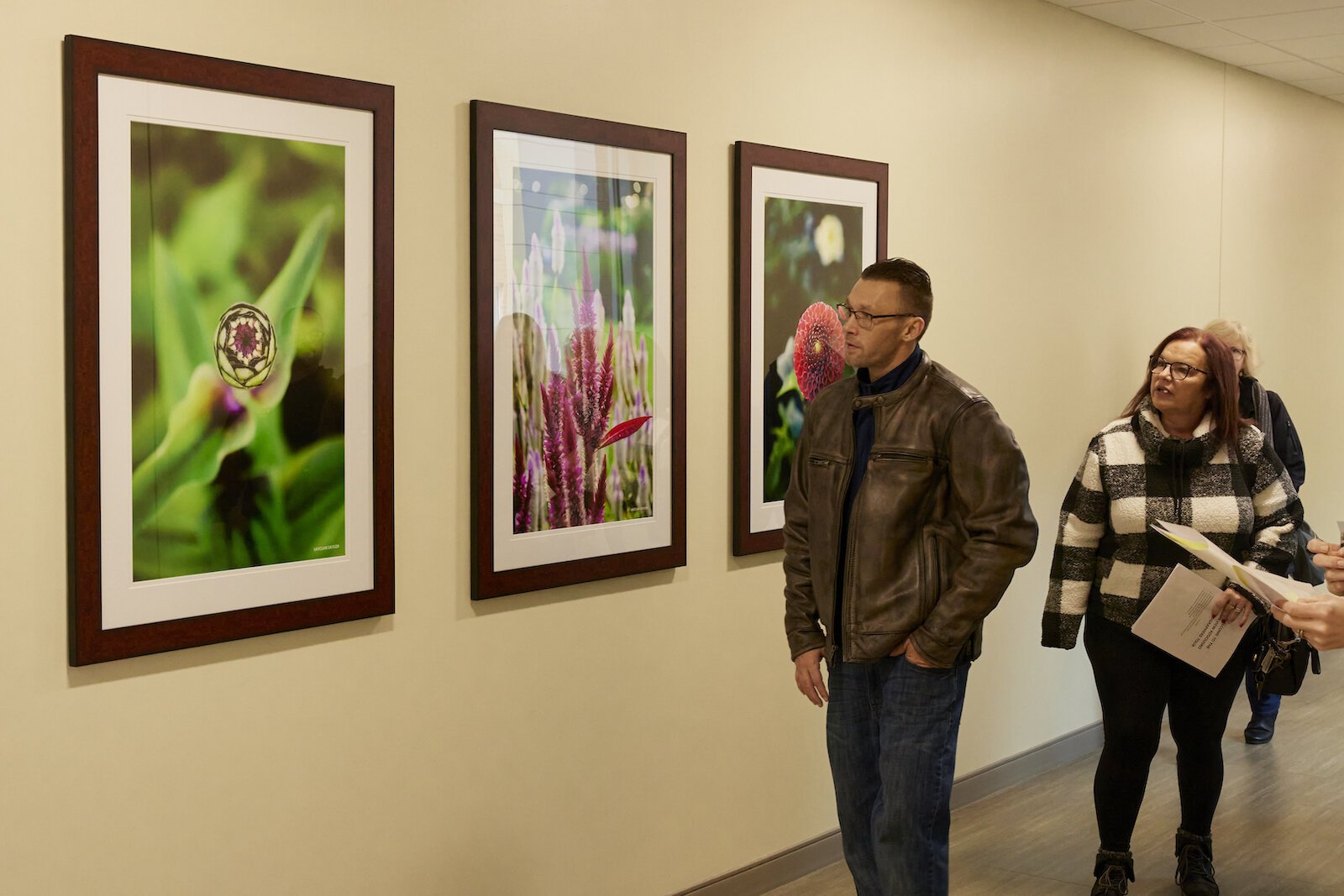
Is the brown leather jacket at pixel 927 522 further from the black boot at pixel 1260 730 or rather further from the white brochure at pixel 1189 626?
the black boot at pixel 1260 730

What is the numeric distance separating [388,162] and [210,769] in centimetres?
131

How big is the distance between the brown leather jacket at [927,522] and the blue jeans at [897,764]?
76mm

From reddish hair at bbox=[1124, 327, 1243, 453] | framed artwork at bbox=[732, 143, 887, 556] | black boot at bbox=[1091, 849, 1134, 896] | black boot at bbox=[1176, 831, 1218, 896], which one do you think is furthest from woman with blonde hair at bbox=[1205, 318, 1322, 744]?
framed artwork at bbox=[732, 143, 887, 556]

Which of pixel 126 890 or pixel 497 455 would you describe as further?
pixel 497 455

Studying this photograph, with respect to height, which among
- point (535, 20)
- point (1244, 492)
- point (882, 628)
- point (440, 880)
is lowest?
point (440, 880)

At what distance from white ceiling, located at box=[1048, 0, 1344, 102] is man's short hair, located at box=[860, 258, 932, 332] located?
2555 mm

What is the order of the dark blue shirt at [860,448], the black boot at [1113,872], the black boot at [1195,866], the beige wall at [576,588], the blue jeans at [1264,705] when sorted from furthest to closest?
1. the blue jeans at [1264,705]
2. the black boot at [1195,866]
3. the black boot at [1113,872]
4. the dark blue shirt at [860,448]
5. the beige wall at [576,588]

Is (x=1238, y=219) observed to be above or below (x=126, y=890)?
above

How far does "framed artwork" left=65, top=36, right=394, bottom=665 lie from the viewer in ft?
7.94

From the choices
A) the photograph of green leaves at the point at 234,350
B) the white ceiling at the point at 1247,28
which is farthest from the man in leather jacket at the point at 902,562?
the white ceiling at the point at 1247,28

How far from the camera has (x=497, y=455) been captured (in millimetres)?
3139

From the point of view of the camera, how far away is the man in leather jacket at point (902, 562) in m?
2.85

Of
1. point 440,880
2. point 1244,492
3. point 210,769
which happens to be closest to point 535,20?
point 210,769

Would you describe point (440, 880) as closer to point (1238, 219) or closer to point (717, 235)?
point (717, 235)
